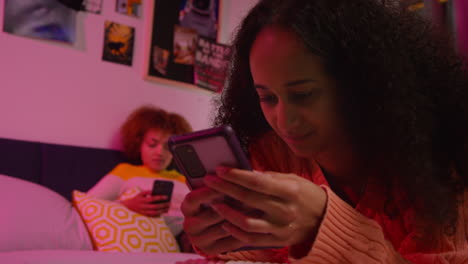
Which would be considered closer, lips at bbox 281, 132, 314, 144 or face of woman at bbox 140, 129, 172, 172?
lips at bbox 281, 132, 314, 144

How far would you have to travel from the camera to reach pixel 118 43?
6.27ft

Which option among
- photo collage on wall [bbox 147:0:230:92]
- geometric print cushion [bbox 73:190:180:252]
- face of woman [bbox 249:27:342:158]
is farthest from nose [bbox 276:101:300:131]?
photo collage on wall [bbox 147:0:230:92]

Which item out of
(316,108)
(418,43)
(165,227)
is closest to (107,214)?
(165,227)

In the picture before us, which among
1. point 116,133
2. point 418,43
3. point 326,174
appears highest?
point 418,43

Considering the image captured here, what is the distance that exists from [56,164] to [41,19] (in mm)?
597

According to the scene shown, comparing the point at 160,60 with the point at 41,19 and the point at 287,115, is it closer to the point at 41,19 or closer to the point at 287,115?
the point at 41,19

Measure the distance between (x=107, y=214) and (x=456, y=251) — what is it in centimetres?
106

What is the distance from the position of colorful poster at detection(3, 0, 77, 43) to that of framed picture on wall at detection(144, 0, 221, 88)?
0.37m

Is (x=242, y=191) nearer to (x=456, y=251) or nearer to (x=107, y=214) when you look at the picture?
(x=456, y=251)

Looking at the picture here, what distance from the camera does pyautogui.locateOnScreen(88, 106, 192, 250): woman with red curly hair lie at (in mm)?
1672

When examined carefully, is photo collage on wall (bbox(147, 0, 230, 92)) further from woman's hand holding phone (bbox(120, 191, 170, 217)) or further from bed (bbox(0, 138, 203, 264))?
woman's hand holding phone (bbox(120, 191, 170, 217))

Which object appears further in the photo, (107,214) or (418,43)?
(107,214)

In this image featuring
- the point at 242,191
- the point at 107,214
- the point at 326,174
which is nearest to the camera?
the point at 242,191

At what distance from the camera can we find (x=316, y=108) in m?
0.67
